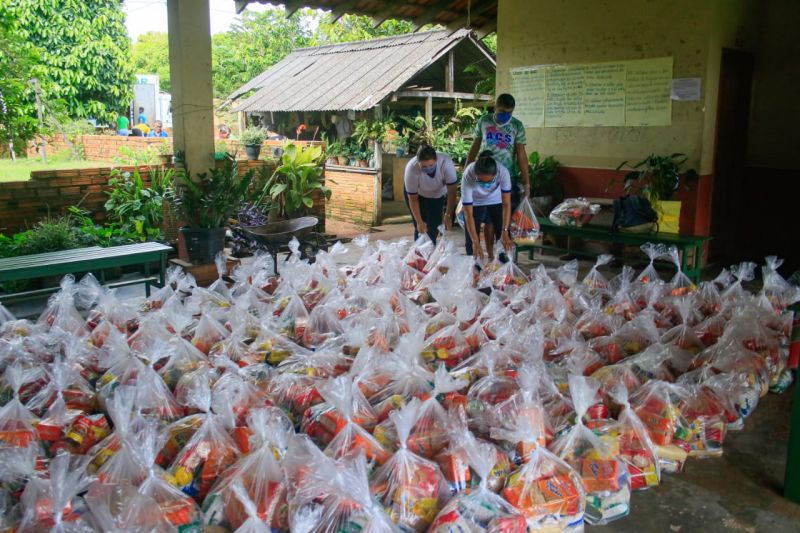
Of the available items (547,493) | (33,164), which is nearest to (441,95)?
(33,164)

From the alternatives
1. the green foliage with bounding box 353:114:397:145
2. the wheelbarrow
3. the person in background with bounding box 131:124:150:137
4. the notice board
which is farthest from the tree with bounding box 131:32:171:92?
the notice board

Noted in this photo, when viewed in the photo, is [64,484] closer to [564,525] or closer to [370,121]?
[564,525]

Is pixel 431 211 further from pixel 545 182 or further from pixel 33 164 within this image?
pixel 33 164

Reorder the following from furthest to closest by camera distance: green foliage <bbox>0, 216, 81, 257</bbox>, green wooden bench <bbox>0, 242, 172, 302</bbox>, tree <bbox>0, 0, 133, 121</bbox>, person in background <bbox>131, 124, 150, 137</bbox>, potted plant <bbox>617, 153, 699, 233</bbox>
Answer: person in background <bbox>131, 124, 150, 137</bbox>, tree <bbox>0, 0, 133, 121</bbox>, potted plant <bbox>617, 153, 699, 233</bbox>, green foliage <bbox>0, 216, 81, 257</bbox>, green wooden bench <bbox>0, 242, 172, 302</bbox>

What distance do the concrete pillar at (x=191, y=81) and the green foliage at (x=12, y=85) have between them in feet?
7.59

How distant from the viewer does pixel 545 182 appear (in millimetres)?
7031

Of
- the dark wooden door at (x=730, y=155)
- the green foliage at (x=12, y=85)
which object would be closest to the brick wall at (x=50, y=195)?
the green foliage at (x=12, y=85)

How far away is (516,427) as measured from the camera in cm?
227

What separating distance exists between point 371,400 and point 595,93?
5225mm

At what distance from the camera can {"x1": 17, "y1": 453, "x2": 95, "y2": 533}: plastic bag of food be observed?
5.66ft

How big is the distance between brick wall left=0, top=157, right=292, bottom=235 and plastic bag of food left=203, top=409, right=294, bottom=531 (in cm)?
537

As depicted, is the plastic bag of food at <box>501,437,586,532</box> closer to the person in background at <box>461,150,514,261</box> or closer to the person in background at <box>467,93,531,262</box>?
the person in background at <box>461,150,514,261</box>

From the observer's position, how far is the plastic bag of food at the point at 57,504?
67.9 inches

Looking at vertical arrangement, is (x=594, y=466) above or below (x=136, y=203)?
below
